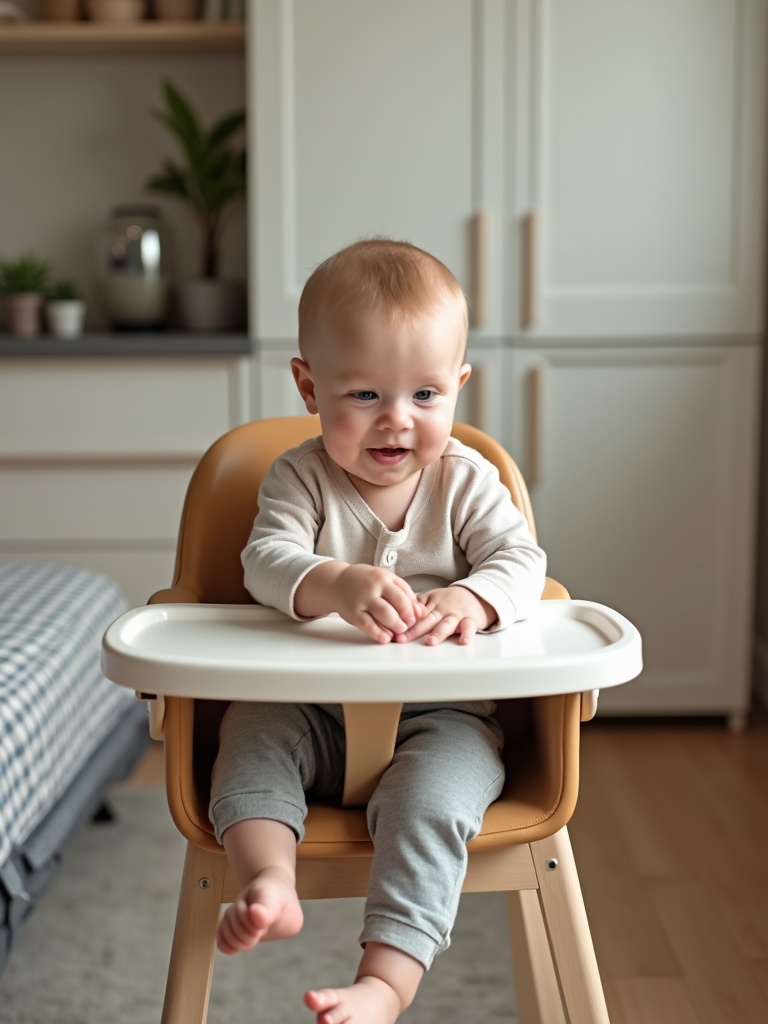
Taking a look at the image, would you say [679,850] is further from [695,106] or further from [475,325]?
[695,106]

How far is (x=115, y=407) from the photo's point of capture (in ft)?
7.95

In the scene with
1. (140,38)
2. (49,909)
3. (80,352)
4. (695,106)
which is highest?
(140,38)

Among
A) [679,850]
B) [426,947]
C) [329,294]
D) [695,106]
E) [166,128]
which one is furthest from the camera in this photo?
[166,128]

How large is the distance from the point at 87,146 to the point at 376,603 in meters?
2.25

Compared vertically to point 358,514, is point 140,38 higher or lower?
higher

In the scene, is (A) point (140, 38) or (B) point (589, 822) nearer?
(B) point (589, 822)

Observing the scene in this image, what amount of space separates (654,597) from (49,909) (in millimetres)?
1390

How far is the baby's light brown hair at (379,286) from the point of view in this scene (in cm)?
105

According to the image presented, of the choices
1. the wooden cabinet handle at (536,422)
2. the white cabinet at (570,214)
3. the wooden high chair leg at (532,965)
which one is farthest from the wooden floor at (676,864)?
the wooden cabinet handle at (536,422)

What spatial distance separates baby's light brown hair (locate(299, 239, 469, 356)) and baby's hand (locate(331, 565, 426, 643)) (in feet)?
0.78

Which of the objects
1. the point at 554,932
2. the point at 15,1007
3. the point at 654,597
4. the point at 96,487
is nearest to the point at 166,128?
the point at 96,487

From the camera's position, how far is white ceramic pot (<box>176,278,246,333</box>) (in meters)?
2.66

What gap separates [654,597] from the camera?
2.52 metres

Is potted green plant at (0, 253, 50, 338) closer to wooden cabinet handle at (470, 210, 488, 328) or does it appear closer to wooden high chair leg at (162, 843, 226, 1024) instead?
wooden cabinet handle at (470, 210, 488, 328)
